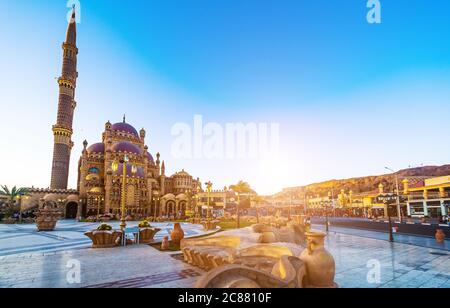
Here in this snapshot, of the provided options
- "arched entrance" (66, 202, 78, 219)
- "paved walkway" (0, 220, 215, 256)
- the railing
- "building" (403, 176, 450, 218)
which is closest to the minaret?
"arched entrance" (66, 202, 78, 219)

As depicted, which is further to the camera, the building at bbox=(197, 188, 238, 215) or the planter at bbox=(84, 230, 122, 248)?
the building at bbox=(197, 188, 238, 215)

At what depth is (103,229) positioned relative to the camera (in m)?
12.4

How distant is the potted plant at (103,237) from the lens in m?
12.1

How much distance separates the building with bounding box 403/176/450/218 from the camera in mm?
37188

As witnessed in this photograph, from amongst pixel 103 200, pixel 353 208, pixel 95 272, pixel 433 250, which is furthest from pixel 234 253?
pixel 353 208

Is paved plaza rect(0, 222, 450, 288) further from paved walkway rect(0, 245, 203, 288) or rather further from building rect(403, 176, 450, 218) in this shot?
building rect(403, 176, 450, 218)

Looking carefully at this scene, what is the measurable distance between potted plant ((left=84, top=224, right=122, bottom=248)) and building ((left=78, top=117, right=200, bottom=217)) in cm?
3040

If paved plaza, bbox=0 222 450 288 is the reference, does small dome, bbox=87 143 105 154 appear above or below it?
above

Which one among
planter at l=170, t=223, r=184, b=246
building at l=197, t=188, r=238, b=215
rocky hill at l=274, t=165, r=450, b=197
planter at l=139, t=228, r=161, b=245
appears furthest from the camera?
rocky hill at l=274, t=165, r=450, b=197

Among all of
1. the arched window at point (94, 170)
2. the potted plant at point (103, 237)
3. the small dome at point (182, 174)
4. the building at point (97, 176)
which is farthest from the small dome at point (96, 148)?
the potted plant at point (103, 237)

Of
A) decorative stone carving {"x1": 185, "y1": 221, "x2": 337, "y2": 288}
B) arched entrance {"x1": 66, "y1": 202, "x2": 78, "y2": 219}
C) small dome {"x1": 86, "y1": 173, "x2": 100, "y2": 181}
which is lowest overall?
arched entrance {"x1": 66, "y1": 202, "x2": 78, "y2": 219}

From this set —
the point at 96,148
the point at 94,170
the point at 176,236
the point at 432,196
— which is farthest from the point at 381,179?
the point at 176,236

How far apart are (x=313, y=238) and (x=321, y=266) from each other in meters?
0.52

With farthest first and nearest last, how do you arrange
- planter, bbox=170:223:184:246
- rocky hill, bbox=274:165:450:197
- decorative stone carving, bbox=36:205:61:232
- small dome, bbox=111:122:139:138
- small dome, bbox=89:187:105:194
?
1. rocky hill, bbox=274:165:450:197
2. small dome, bbox=111:122:139:138
3. small dome, bbox=89:187:105:194
4. decorative stone carving, bbox=36:205:61:232
5. planter, bbox=170:223:184:246
